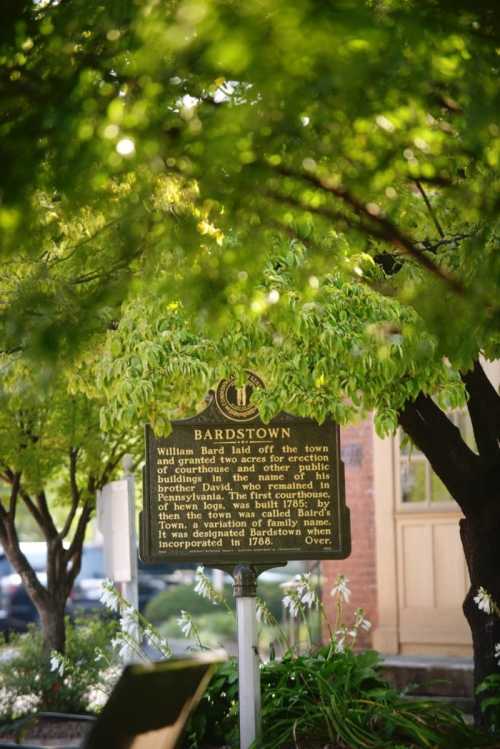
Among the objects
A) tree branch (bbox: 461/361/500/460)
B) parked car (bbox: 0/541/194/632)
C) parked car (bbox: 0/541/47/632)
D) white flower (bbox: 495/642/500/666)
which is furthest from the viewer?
parked car (bbox: 0/541/194/632)

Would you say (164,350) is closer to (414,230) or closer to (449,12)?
(414,230)

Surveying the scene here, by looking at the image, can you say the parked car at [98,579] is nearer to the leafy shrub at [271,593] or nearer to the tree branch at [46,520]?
the leafy shrub at [271,593]

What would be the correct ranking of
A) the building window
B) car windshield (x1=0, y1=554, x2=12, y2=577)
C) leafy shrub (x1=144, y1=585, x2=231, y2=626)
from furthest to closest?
car windshield (x1=0, y1=554, x2=12, y2=577)
leafy shrub (x1=144, y1=585, x2=231, y2=626)
the building window

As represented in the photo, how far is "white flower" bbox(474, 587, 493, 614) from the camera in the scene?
9.10 m

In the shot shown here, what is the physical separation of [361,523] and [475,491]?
21.4 feet

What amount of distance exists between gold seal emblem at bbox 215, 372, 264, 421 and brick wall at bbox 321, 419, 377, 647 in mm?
7653

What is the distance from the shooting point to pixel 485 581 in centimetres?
984

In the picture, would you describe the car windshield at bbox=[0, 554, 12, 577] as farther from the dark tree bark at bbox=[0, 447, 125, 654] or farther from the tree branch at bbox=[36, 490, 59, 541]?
the dark tree bark at bbox=[0, 447, 125, 654]

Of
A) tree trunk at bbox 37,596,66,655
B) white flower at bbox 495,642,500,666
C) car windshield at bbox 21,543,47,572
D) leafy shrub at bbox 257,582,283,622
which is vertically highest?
white flower at bbox 495,642,500,666

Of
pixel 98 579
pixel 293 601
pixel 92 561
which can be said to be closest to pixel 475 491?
pixel 293 601

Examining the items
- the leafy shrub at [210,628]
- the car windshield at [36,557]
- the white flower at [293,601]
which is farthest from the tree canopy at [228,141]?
the car windshield at [36,557]

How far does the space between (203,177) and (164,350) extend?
11.4 feet

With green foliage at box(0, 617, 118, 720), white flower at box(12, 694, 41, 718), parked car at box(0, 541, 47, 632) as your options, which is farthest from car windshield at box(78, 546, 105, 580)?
white flower at box(12, 694, 41, 718)

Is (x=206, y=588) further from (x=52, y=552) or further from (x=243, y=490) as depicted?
(x=52, y=552)
